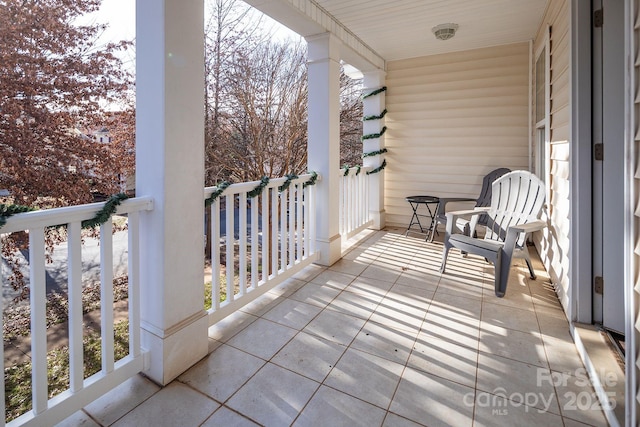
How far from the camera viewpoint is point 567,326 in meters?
2.36

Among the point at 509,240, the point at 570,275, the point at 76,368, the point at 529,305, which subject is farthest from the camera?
the point at 509,240

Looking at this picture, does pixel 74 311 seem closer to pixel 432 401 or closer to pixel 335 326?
pixel 335 326

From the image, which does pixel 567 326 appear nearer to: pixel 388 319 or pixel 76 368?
pixel 388 319

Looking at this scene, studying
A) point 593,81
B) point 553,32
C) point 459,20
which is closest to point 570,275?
point 593,81

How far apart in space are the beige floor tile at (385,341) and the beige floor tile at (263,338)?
455 millimetres

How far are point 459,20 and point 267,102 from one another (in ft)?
9.31

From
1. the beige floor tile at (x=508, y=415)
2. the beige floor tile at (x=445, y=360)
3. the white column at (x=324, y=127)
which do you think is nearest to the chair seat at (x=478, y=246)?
the beige floor tile at (x=445, y=360)

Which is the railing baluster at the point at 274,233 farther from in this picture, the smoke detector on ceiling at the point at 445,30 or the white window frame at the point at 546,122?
the smoke detector on ceiling at the point at 445,30

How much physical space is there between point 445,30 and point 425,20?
1.15 feet

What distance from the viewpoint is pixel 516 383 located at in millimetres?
1772

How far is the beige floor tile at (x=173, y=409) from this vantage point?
1.51 metres

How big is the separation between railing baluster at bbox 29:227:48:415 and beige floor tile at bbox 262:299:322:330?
1327mm

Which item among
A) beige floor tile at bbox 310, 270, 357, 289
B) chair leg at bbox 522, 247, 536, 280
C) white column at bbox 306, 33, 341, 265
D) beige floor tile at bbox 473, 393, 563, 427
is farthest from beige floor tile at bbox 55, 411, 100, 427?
chair leg at bbox 522, 247, 536, 280

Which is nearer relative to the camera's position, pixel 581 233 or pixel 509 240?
pixel 581 233
